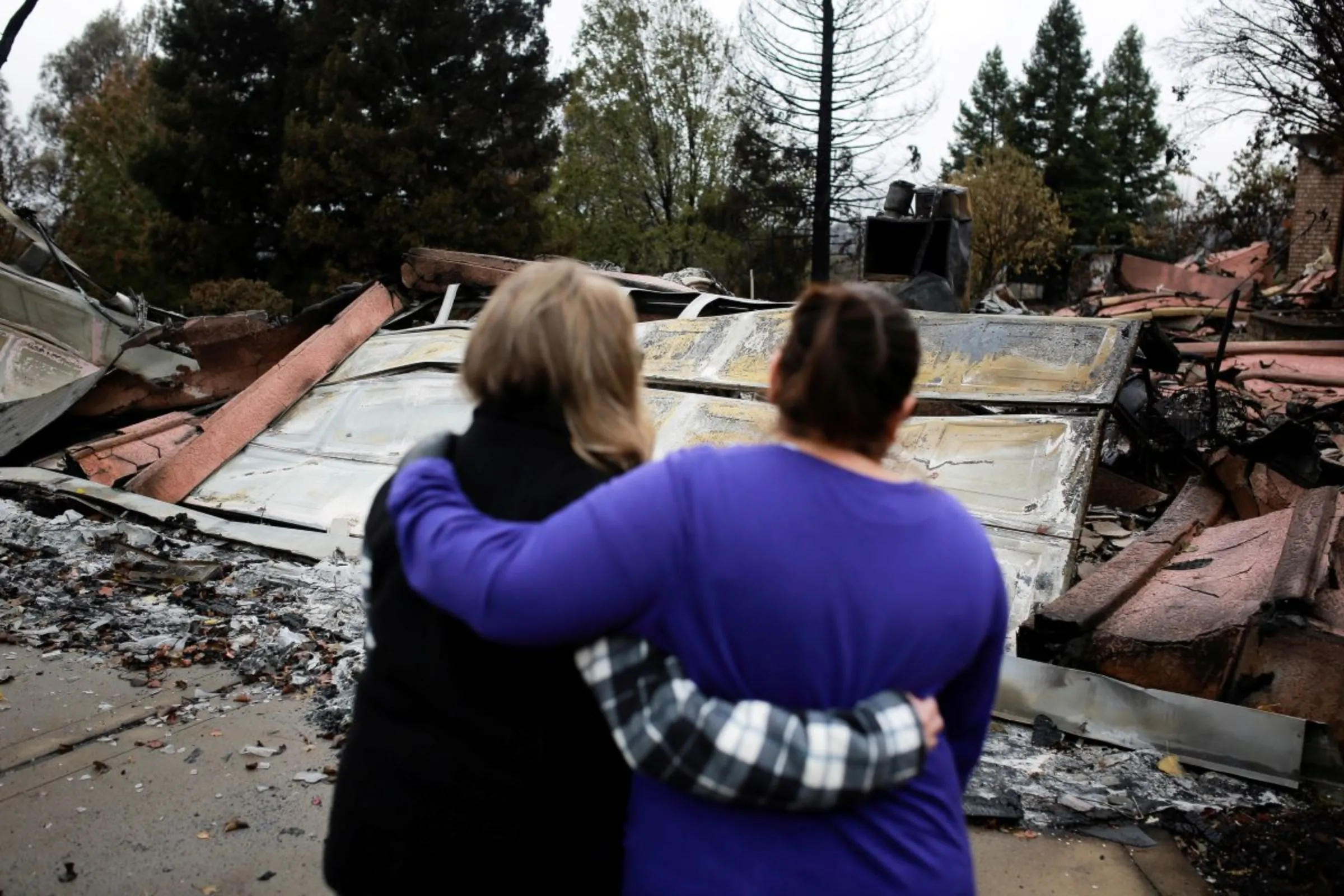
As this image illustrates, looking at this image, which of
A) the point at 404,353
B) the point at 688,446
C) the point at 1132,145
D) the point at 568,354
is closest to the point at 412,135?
the point at 404,353

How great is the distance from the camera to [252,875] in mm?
2771

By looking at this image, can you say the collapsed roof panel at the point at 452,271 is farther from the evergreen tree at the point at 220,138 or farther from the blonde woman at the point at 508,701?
the evergreen tree at the point at 220,138

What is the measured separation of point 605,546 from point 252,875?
7.33 feet

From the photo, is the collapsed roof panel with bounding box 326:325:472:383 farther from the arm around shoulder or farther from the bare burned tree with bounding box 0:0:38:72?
the arm around shoulder

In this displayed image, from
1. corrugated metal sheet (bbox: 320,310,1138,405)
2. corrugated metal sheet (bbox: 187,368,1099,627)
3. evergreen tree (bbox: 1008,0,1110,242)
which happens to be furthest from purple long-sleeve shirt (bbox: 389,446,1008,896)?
evergreen tree (bbox: 1008,0,1110,242)

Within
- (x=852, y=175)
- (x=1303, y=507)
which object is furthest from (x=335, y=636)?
(x=852, y=175)

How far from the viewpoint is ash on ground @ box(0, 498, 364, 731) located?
13.8ft

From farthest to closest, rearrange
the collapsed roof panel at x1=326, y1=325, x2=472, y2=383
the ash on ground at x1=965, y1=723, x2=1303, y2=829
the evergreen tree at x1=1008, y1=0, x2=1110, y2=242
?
the evergreen tree at x1=1008, y1=0, x2=1110, y2=242 < the collapsed roof panel at x1=326, y1=325, x2=472, y2=383 < the ash on ground at x1=965, y1=723, x2=1303, y2=829

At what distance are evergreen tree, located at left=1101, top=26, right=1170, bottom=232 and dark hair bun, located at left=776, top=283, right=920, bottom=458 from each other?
49107mm

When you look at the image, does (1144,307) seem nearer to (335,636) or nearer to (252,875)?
(335,636)

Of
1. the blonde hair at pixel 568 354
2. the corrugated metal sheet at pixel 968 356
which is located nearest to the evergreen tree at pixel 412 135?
the corrugated metal sheet at pixel 968 356

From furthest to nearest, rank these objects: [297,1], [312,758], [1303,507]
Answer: [297,1] → [1303,507] → [312,758]

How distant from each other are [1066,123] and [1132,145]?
3.88 metres

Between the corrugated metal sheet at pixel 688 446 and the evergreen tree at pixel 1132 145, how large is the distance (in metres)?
45.2
